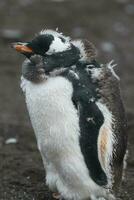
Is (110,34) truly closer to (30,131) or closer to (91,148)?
(30,131)

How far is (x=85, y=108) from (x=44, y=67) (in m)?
0.31

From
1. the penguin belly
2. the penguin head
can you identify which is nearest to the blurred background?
the penguin belly

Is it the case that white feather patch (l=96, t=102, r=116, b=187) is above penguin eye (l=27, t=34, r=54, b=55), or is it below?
below

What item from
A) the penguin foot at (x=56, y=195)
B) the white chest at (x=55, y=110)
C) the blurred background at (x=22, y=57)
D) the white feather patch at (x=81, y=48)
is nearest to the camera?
the white chest at (x=55, y=110)

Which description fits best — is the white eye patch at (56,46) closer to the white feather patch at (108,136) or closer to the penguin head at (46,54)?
the penguin head at (46,54)

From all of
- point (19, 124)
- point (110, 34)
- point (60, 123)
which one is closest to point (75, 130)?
point (60, 123)

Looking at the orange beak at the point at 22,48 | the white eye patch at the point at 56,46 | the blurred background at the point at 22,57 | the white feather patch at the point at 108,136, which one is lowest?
the blurred background at the point at 22,57

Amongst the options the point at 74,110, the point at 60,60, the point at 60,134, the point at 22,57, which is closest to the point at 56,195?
the point at 60,134

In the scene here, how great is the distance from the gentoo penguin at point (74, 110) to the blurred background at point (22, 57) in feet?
1.71

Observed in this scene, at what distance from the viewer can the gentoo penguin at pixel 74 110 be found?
398cm

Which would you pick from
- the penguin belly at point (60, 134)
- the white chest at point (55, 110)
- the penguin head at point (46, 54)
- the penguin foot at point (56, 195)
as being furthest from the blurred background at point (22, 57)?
the penguin head at point (46, 54)

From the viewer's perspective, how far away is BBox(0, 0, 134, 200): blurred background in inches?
193

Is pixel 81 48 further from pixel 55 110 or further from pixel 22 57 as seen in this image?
pixel 22 57

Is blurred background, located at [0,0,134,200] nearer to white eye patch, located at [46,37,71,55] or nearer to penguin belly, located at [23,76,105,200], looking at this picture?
penguin belly, located at [23,76,105,200]
